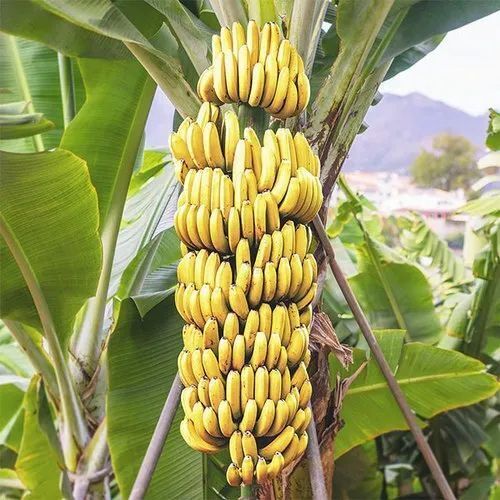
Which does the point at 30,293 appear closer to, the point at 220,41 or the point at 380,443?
the point at 220,41

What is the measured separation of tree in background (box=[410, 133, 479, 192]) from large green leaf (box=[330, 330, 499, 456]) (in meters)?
11.5

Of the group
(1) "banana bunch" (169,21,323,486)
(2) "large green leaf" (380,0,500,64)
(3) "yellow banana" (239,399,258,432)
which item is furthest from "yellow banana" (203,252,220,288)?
(2) "large green leaf" (380,0,500,64)

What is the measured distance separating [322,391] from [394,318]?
0.82 m

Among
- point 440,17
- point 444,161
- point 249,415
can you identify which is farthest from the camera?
point 444,161

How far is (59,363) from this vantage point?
826mm

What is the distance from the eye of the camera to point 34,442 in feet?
3.10

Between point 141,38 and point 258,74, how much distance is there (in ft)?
0.47

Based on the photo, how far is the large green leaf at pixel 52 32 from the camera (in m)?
0.64

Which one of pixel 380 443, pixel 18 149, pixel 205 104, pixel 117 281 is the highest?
pixel 205 104

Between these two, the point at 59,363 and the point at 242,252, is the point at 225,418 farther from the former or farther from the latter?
the point at 59,363

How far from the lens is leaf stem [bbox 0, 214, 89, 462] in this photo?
0.73m

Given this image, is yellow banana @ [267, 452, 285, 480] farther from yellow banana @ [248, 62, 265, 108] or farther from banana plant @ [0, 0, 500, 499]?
yellow banana @ [248, 62, 265, 108]

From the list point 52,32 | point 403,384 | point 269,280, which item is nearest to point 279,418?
point 269,280

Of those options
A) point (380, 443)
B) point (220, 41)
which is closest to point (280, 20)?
point (220, 41)
